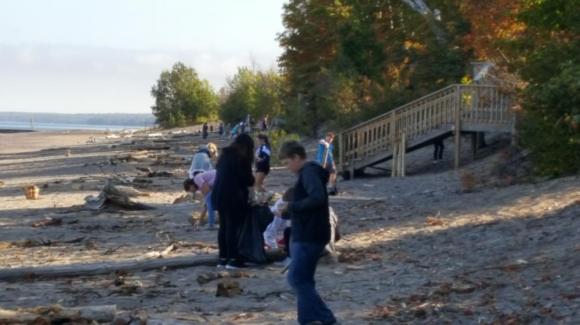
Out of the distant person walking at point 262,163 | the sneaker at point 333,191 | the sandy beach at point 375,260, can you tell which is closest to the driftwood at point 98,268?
the sandy beach at point 375,260

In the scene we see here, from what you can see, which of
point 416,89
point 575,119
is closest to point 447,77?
point 416,89

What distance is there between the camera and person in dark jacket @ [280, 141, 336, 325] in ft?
34.2

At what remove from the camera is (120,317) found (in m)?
10.8

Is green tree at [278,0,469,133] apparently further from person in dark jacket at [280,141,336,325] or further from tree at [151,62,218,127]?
tree at [151,62,218,127]

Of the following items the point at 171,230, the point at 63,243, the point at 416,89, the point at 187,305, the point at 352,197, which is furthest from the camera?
the point at 416,89

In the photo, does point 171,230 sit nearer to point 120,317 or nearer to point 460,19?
point 120,317

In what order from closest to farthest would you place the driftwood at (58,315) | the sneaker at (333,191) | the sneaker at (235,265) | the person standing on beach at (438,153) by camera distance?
the driftwood at (58,315) < the sneaker at (235,265) < the sneaker at (333,191) < the person standing on beach at (438,153)

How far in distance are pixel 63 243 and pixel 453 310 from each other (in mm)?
9859

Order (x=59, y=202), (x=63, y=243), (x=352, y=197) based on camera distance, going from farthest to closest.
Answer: (x=59, y=202) < (x=352, y=197) < (x=63, y=243)

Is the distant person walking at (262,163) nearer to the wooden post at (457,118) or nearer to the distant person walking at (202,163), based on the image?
the distant person walking at (202,163)

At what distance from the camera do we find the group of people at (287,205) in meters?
10.5

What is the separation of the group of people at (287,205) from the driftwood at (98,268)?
16.6 inches

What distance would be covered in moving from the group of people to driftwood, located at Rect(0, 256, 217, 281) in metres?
0.42

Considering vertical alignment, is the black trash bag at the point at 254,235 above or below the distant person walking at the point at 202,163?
below
